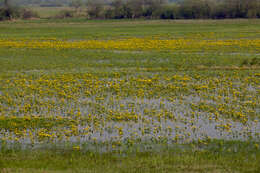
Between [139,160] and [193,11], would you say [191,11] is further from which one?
[139,160]

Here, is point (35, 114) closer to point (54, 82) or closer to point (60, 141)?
point (60, 141)

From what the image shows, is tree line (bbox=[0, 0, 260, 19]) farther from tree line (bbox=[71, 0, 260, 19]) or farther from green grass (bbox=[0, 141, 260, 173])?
green grass (bbox=[0, 141, 260, 173])

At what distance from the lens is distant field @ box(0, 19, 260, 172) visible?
11711 mm

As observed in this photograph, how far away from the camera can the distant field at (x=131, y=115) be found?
11711 millimetres

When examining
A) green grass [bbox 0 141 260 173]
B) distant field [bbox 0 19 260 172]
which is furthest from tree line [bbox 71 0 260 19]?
green grass [bbox 0 141 260 173]

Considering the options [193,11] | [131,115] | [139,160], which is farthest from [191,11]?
[139,160]

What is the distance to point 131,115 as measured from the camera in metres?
16.4

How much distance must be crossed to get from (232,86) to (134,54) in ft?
51.6

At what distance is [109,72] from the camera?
89.5ft

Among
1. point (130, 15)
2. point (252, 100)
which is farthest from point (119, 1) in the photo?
point (252, 100)

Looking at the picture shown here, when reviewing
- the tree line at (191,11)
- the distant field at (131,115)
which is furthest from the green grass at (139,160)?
the tree line at (191,11)

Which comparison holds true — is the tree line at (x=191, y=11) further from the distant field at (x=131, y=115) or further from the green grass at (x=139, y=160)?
the green grass at (x=139, y=160)

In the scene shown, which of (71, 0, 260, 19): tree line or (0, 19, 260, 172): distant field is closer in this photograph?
(0, 19, 260, 172): distant field

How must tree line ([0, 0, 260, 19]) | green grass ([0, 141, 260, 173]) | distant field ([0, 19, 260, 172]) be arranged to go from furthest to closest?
tree line ([0, 0, 260, 19]) < distant field ([0, 19, 260, 172]) < green grass ([0, 141, 260, 173])
